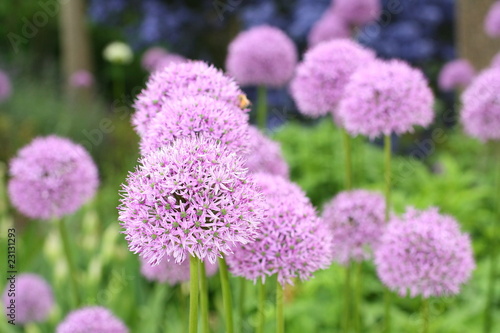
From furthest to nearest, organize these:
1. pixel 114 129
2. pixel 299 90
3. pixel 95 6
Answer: pixel 95 6, pixel 114 129, pixel 299 90

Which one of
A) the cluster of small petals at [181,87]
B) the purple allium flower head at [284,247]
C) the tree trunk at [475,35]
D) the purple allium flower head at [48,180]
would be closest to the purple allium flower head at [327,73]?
the cluster of small petals at [181,87]

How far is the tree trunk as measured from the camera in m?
7.51

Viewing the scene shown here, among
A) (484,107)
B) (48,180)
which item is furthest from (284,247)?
(484,107)

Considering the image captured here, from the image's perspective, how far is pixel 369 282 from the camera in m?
4.15

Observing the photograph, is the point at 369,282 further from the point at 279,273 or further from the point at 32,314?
the point at 279,273

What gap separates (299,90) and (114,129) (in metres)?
7.01

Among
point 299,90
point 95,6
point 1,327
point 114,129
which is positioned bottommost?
point 1,327

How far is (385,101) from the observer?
2.40 metres

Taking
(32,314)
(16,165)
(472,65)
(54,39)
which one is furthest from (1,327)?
(54,39)

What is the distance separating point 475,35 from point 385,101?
596 cm

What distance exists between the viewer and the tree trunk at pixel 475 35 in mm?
7508

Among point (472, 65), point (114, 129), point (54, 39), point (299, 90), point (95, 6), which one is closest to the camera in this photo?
point (299, 90)

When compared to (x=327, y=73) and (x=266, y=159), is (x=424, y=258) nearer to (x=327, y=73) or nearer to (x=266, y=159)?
(x=266, y=159)

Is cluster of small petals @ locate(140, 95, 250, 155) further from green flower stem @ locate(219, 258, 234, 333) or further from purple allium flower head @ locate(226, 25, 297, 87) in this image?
purple allium flower head @ locate(226, 25, 297, 87)
